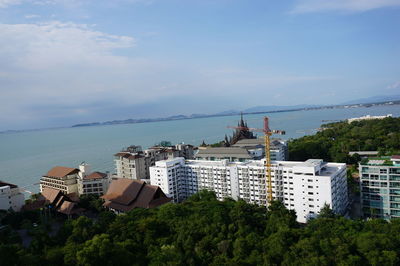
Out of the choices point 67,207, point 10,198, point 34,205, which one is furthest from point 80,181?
point 10,198

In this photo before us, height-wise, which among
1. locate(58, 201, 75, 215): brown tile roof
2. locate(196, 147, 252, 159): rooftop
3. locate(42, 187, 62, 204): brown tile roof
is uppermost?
locate(196, 147, 252, 159): rooftop

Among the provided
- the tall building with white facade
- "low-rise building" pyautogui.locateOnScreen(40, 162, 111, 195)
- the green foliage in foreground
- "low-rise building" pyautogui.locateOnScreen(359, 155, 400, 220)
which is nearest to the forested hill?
"low-rise building" pyautogui.locateOnScreen(359, 155, 400, 220)

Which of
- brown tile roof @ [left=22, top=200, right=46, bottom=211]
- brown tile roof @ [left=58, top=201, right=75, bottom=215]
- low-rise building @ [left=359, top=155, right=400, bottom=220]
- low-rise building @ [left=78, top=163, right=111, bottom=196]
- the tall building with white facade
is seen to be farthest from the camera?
the tall building with white facade

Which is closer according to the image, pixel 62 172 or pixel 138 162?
pixel 62 172

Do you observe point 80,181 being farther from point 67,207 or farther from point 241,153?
point 241,153

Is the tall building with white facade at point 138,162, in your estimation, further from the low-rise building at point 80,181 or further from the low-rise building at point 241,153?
the low-rise building at point 241,153

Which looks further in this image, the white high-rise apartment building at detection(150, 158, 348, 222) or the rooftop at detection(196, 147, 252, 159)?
the rooftop at detection(196, 147, 252, 159)

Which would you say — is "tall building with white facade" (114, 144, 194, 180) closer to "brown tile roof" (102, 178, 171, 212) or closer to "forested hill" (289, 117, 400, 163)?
"brown tile roof" (102, 178, 171, 212)
